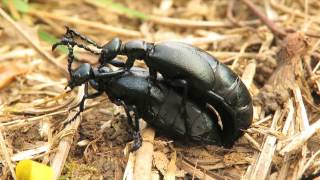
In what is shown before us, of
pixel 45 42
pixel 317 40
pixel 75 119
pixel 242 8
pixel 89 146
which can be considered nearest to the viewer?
pixel 89 146

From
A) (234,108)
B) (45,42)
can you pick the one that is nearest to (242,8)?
(45,42)

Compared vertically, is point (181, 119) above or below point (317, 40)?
below

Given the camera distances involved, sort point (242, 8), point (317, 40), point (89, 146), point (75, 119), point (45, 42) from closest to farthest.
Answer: point (89, 146)
point (75, 119)
point (317, 40)
point (45, 42)
point (242, 8)

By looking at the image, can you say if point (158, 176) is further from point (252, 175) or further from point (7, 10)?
point (7, 10)

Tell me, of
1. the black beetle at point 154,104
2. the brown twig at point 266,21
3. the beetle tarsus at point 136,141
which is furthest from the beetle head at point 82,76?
the brown twig at point 266,21

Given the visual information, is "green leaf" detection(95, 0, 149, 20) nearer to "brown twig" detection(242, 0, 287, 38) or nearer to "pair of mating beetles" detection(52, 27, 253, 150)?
"brown twig" detection(242, 0, 287, 38)

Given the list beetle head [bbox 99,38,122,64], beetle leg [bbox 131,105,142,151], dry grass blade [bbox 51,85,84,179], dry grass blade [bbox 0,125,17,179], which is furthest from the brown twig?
dry grass blade [bbox 0,125,17,179]
